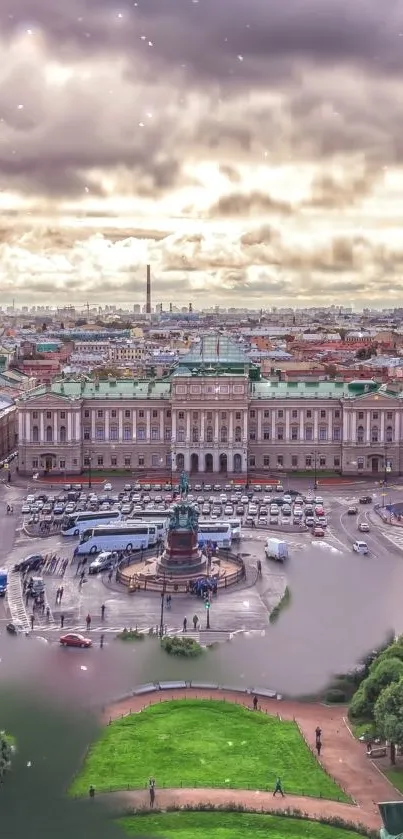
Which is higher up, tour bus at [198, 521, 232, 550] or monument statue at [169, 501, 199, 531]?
monument statue at [169, 501, 199, 531]

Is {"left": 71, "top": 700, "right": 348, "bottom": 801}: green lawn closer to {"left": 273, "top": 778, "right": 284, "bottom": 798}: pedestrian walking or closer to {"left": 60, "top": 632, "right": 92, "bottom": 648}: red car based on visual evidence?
{"left": 273, "top": 778, "right": 284, "bottom": 798}: pedestrian walking

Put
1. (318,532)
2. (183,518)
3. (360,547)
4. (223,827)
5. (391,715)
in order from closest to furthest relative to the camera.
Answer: (223,827), (391,715), (183,518), (360,547), (318,532)

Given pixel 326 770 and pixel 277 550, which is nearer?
pixel 326 770

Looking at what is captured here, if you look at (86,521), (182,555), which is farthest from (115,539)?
(182,555)

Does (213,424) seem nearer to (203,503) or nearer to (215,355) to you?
(215,355)

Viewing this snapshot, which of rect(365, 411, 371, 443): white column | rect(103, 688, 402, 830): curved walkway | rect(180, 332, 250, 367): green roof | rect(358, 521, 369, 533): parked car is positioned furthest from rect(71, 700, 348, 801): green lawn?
rect(180, 332, 250, 367): green roof
